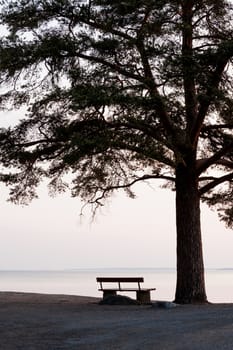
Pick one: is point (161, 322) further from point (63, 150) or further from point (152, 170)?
point (152, 170)

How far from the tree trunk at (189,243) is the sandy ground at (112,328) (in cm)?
166

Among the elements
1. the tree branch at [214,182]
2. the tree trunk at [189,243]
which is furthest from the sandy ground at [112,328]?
the tree branch at [214,182]

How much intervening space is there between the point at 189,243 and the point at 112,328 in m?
6.93

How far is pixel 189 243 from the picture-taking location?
64.8 ft

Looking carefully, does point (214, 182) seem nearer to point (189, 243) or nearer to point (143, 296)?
point (189, 243)

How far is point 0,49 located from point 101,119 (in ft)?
12.1

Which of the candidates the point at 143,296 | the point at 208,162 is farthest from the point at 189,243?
the point at 208,162

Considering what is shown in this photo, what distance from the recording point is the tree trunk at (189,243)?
19.7 m

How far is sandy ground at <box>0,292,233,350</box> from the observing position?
11047mm

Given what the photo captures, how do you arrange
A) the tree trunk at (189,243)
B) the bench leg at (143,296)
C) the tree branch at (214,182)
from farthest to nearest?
1. the tree branch at (214,182)
2. the bench leg at (143,296)
3. the tree trunk at (189,243)

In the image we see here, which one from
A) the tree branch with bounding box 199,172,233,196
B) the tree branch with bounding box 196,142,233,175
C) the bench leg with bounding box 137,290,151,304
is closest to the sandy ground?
the bench leg with bounding box 137,290,151,304

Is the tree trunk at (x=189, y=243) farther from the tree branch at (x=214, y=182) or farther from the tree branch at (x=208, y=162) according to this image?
the tree branch at (x=214, y=182)

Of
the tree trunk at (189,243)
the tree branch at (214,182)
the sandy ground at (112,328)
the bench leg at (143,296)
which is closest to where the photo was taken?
the sandy ground at (112,328)

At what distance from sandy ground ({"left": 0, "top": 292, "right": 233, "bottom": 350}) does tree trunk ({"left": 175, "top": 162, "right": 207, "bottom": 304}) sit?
65.3 inches
